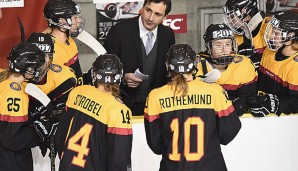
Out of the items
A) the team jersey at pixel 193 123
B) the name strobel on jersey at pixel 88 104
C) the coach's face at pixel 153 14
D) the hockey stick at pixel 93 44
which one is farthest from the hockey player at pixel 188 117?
the hockey stick at pixel 93 44

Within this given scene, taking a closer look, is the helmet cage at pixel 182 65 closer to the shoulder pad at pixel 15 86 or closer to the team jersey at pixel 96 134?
the team jersey at pixel 96 134

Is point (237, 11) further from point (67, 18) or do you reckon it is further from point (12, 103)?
point (12, 103)

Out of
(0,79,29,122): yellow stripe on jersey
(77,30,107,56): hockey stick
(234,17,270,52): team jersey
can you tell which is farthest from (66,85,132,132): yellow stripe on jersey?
(234,17,270,52): team jersey

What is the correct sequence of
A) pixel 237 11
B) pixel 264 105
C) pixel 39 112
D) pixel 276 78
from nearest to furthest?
pixel 39 112, pixel 264 105, pixel 276 78, pixel 237 11

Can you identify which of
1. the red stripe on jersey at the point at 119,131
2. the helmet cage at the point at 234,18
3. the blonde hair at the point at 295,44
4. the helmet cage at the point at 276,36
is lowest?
the red stripe on jersey at the point at 119,131

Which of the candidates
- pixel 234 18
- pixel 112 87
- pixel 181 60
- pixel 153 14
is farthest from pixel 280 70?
pixel 112 87

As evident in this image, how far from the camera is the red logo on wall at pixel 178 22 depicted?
255 inches

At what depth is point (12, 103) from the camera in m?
3.72

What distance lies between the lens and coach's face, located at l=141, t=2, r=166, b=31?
461 cm

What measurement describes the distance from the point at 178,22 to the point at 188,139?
2977mm

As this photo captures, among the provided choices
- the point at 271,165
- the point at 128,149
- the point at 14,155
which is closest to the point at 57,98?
the point at 14,155

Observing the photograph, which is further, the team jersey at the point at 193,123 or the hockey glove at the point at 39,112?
the hockey glove at the point at 39,112

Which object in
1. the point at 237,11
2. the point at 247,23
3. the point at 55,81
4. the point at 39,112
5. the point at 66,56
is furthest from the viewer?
the point at 247,23

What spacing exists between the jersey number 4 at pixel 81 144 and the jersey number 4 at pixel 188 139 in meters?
0.43
